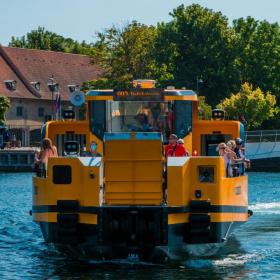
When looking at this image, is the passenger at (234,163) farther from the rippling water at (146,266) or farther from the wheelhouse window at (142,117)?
the rippling water at (146,266)

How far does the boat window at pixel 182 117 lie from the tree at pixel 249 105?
222 ft

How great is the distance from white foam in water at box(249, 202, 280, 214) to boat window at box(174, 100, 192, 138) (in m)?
16.2

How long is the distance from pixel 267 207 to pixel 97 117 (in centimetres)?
2042

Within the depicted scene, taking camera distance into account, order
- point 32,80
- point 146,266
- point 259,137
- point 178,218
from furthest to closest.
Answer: point 32,80, point 259,137, point 146,266, point 178,218

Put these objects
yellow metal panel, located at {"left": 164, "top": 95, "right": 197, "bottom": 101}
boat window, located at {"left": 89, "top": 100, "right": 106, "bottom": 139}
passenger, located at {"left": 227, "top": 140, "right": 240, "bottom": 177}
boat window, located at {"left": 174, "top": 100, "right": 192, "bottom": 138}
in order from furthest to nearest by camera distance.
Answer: boat window, located at {"left": 174, "top": 100, "right": 192, "bottom": 138}
boat window, located at {"left": 89, "top": 100, "right": 106, "bottom": 139}
yellow metal panel, located at {"left": 164, "top": 95, "right": 197, "bottom": 101}
passenger, located at {"left": 227, "top": 140, "right": 240, "bottom": 177}

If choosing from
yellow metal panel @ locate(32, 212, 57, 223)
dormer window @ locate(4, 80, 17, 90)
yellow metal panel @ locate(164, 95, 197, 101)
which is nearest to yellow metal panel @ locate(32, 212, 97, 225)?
yellow metal panel @ locate(32, 212, 57, 223)

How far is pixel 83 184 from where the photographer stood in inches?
920

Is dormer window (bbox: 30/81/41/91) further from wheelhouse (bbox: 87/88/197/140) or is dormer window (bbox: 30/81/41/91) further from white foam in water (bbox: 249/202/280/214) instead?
wheelhouse (bbox: 87/88/197/140)

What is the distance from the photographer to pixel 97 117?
27359mm

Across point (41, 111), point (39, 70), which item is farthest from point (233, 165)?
point (39, 70)

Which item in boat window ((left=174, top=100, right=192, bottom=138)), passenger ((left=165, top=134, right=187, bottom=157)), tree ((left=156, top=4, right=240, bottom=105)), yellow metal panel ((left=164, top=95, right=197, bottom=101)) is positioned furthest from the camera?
tree ((left=156, top=4, right=240, bottom=105))

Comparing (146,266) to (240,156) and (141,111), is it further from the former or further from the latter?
(240,156)

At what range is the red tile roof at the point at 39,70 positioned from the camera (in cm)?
11744

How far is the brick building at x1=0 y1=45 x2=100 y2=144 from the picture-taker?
115m
